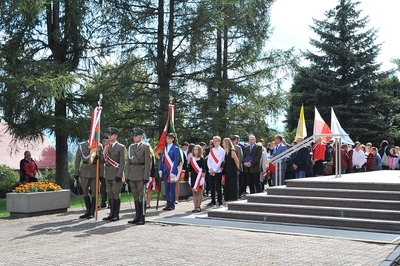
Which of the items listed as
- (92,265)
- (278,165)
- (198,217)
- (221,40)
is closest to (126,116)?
(221,40)

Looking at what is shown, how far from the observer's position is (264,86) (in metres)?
28.7

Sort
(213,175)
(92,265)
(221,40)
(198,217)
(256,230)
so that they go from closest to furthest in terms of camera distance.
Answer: (92,265) → (256,230) → (198,217) → (213,175) → (221,40)

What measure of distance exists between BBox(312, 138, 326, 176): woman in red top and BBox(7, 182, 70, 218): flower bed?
27.3 feet

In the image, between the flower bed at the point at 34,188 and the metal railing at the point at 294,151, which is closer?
the flower bed at the point at 34,188

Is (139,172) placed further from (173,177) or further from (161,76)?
(161,76)

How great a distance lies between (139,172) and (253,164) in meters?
5.36

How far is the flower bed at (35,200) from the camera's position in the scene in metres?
13.7

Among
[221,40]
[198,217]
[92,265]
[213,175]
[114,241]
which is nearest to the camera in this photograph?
[92,265]

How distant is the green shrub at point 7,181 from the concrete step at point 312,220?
14651mm

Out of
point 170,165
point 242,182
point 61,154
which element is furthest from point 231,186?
point 61,154

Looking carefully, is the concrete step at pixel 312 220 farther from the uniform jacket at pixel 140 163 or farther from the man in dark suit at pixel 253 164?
the man in dark suit at pixel 253 164

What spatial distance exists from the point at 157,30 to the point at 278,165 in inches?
482

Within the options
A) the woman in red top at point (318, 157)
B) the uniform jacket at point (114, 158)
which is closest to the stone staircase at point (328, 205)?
the uniform jacket at point (114, 158)

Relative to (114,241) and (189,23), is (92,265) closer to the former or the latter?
(114,241)
